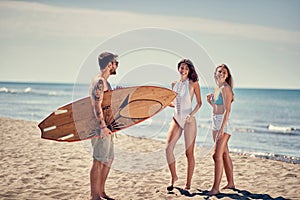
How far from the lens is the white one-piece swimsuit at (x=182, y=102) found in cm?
523

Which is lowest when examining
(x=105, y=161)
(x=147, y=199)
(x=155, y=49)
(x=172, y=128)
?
(x=147, y=199)

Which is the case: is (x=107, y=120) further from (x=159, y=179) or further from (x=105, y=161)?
(x=159, y=179)

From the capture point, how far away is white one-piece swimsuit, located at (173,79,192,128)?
206 inches

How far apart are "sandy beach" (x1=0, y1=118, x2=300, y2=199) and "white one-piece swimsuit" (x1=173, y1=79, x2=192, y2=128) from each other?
98cm

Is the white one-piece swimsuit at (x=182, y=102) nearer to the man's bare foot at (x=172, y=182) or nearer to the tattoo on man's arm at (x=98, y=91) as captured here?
the man's bare foot at (x=172, y=182)

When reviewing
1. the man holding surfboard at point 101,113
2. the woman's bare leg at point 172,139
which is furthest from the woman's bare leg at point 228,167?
the man holding surfboard at point 101,113

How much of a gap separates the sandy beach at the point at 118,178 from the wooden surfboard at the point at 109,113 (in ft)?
2.83

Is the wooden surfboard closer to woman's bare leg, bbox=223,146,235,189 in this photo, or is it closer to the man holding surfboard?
the man holding surfboard

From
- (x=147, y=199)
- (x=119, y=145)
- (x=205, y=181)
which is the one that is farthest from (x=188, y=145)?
(x=119, y=145)

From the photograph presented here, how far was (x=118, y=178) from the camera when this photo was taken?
6.46 m

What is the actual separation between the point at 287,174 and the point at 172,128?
2.45m

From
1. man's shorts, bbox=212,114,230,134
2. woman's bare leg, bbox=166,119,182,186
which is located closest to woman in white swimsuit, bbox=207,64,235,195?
man's shorts, bbox=212,114,230,134

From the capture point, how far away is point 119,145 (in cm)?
987

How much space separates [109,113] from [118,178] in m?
1.77
